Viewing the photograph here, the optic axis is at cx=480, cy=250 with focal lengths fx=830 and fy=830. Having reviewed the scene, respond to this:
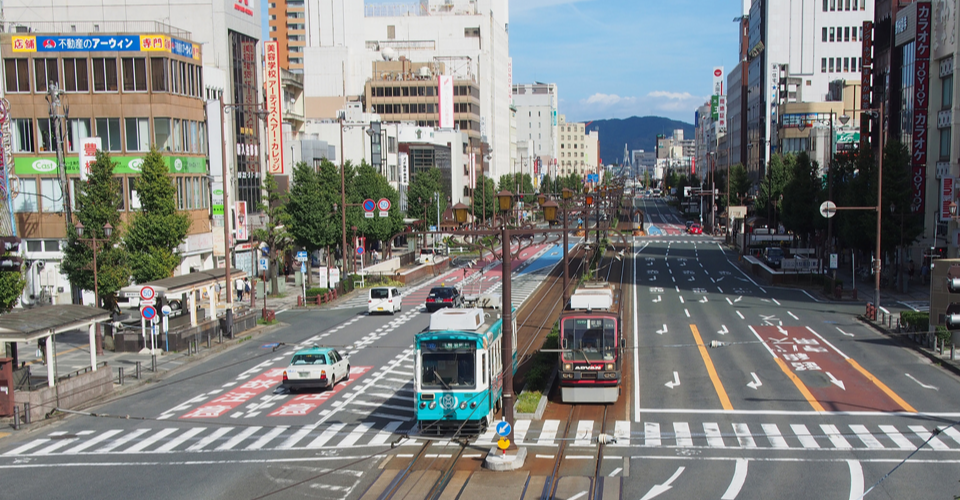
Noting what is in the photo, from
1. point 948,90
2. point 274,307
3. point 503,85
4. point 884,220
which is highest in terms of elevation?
point 503,85

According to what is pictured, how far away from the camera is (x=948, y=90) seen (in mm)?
58250

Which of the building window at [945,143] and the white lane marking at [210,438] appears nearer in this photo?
the white lane marking at [210,438]

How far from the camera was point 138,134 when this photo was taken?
5288 cm

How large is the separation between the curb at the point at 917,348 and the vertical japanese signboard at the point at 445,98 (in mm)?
89789

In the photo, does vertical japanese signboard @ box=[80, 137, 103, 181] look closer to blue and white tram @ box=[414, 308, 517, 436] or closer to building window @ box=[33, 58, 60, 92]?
building window @ box=[33, 58, 60, 92]

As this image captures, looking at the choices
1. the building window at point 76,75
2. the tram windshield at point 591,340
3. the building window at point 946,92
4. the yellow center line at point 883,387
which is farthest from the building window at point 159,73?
the building window at point 946,92

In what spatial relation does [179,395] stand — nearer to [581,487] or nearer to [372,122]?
[581,487]

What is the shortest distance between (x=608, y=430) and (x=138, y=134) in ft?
132

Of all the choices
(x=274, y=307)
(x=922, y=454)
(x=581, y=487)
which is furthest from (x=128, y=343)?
(x=922, y=454)

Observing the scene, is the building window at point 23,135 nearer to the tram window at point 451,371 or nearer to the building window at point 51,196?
the building window at point 51,196

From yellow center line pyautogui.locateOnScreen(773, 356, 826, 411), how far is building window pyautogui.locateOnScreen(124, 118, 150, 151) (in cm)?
3992

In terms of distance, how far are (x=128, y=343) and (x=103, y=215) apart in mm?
6446

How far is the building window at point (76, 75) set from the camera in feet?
170

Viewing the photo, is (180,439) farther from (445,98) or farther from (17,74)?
(445,98)
